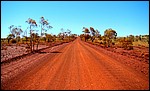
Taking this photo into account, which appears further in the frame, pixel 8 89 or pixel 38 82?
pixel 38 82

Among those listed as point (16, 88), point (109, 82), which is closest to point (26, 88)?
point (16, 88)

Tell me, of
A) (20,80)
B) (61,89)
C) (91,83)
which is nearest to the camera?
(61,89)

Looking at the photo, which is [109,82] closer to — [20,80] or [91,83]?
[91,83]

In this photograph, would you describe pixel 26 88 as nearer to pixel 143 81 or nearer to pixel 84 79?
pixel 84 79

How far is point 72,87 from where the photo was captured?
26.3 feet

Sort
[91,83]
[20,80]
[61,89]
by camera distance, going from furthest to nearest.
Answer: [20,80] < [91,83] < [61,89]

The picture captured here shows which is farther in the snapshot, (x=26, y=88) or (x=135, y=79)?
(x=135, y=79)

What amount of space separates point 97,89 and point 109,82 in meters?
1.42

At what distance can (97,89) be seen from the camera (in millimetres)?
7699

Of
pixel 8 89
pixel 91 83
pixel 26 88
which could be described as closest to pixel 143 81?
pixel 91 83

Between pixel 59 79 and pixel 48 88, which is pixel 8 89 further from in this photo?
pixel 59 79

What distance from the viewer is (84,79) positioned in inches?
375

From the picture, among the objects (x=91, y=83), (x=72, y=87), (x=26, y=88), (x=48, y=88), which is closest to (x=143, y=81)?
(x=91, y=83)

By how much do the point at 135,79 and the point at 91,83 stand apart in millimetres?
2467
